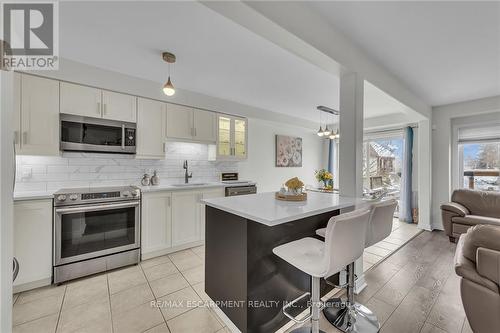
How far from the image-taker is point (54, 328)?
1689 mm

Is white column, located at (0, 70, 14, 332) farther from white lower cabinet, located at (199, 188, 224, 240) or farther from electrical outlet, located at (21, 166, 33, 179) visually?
white lower cabinet, located at (199, 188, 224, 240)

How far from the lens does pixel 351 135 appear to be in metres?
2.23

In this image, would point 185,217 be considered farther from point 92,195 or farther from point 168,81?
point 168,81

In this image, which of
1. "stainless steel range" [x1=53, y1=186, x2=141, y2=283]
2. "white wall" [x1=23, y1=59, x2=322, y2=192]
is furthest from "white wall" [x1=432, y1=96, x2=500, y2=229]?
"stainless steel range" [x1=53, y1=186, x2=141, y2=283]

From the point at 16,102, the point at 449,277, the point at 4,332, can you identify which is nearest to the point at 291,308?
the point at 4,332

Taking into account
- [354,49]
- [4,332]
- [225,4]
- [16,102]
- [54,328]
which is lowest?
[54,328]

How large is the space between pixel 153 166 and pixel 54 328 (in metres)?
2.19

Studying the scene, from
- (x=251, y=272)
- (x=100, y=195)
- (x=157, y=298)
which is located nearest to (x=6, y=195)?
(x=251, y=272)

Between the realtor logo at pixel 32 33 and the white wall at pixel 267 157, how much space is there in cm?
329

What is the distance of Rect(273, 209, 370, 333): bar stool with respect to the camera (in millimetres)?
1239

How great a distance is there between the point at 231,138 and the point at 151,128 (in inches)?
57.0

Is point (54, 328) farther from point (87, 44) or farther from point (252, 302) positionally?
point (87, 44)

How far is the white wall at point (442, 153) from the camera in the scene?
4.25m

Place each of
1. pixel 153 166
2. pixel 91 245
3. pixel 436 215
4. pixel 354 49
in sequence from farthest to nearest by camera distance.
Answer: pixel 436 215 < pixel 153 166 < pixel 91 245 < pixel 354 49
